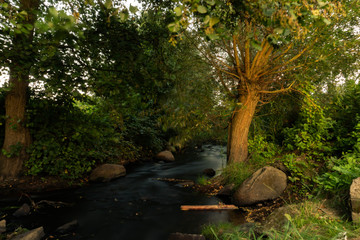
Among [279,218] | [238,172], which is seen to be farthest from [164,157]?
[279,218]

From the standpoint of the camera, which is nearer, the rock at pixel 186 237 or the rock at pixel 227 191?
the rock at pixel 186 237

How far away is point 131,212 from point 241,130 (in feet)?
15.2

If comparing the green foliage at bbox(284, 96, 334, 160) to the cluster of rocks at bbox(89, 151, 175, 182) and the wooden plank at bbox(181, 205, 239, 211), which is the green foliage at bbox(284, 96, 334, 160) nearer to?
the wooden plank at bbox(181, 205, 239, 211)

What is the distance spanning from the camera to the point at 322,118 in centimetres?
703

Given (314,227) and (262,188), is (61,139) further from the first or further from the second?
(314,227)

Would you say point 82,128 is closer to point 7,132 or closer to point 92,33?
point 7,132

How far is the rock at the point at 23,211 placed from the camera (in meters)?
5.97

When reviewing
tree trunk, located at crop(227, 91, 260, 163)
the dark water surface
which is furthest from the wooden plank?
tree trunk, located at crop(227, 91, 260, 163)

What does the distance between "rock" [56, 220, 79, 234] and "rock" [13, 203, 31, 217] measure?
1.42m

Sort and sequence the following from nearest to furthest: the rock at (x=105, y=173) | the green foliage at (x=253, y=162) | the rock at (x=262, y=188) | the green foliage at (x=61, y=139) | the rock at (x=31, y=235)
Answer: the rock at (x=31, y=235) → the rock at (x=262, y=188) → the green foliage at (x=253, y=162) → the green foliage at (x=61, y=139) → the rock at (x=105, y=173)

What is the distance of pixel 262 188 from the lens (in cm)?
645

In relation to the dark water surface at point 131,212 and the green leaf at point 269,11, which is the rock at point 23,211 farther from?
the green leaf at point 269,11

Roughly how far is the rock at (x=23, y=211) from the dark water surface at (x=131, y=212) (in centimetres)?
21

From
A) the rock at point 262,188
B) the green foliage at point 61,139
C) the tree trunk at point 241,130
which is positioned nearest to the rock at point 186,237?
the rock at point 262,188
